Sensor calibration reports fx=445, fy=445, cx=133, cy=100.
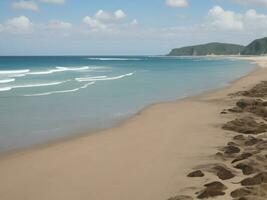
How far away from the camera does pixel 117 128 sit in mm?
17531

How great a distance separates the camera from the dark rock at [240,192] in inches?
348

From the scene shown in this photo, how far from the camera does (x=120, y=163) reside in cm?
1205

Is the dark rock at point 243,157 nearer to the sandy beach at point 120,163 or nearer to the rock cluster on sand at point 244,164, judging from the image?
the rock cluster on sand at point 244,164

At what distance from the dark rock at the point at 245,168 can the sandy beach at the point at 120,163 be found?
0.37 m

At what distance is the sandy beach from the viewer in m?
9.81

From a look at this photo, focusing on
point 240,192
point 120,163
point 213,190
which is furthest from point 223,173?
point 120,163

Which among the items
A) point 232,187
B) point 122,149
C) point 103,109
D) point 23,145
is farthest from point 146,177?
point 103,109

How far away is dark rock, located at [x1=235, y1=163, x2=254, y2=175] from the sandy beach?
37 cm

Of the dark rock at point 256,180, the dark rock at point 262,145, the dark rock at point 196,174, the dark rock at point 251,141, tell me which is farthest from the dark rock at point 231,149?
the dark rock at point 256,180

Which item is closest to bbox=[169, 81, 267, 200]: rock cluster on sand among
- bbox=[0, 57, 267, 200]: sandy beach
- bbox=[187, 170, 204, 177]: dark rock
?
bbox=[187, 170, 204, 177]: dark rock

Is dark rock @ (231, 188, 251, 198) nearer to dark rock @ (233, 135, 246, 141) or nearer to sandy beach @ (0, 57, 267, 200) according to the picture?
sandy beach @ (0, 57, 267, 200)

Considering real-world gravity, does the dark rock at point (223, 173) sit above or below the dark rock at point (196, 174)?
above

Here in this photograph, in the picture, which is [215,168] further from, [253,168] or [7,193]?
[7,193]

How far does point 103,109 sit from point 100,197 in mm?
13875
